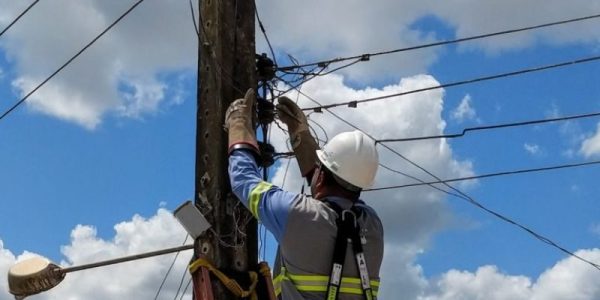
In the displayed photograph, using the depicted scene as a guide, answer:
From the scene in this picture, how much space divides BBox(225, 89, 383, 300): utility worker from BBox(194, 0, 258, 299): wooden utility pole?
2.04 feet

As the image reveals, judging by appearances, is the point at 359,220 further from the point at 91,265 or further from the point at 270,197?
the point at 91,265

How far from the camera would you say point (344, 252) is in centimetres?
373

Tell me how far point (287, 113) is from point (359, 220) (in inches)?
54.0

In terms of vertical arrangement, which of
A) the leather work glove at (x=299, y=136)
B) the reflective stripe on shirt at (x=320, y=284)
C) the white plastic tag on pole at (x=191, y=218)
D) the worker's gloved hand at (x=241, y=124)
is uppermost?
the leather work glove at (x=299, y=136)

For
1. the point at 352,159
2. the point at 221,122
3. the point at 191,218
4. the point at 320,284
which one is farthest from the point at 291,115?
the point at 320,284

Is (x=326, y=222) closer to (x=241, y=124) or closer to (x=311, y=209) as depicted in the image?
(x=311, y=209)

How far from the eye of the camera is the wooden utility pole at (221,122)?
15.7 ft

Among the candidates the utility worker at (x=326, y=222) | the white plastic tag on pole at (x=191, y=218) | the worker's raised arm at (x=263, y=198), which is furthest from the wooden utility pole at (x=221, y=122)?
the worker's raised arm at (x=263, y=198)

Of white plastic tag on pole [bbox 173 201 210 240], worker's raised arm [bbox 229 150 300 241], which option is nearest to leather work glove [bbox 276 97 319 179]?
white plastic tag on pole [bbox 173 201 210 240]

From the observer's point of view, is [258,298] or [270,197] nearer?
[270,197]

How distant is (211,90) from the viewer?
16.4ft

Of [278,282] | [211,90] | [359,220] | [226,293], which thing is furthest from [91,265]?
[359,220]

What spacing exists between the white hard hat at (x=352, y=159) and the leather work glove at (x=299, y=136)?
0.81 m

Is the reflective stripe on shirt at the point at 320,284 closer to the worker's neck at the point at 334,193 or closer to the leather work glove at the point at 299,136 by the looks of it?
the worker's neck at the point at 334,193
